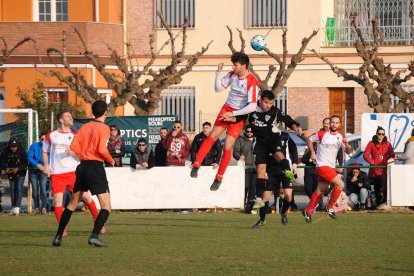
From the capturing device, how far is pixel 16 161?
1086 inches

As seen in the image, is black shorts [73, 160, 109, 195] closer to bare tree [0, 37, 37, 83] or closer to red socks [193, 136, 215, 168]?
red socks [193, 136, 215, 168]

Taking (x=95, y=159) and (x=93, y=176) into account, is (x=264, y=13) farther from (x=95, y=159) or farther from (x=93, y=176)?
(x=93, y=176)

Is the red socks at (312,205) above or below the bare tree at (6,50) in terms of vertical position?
below

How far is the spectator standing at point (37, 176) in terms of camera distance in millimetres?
27188

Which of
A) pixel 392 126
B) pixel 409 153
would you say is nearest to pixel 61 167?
pixel 409 153

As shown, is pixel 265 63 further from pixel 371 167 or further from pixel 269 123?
pixel 269 123

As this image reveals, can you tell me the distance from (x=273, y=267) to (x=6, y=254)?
4.01 meters

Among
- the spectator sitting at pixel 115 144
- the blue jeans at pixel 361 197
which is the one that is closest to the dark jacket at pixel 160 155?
the spectator sitting at pixel 115 144

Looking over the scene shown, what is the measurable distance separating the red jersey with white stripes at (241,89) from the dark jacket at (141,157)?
8.98m

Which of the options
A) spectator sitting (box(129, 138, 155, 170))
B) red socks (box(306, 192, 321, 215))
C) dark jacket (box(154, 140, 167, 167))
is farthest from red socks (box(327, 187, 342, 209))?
dark jacket (box(154, 140, 167, 167))

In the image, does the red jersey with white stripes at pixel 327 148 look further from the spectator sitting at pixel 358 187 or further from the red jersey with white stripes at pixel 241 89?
the red jersey with white stripes at pixel 241 89

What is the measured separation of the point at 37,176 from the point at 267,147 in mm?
9388

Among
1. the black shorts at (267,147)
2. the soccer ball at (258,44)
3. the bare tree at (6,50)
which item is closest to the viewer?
the black shorts at (267,147)

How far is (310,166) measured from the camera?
27.3 meters
